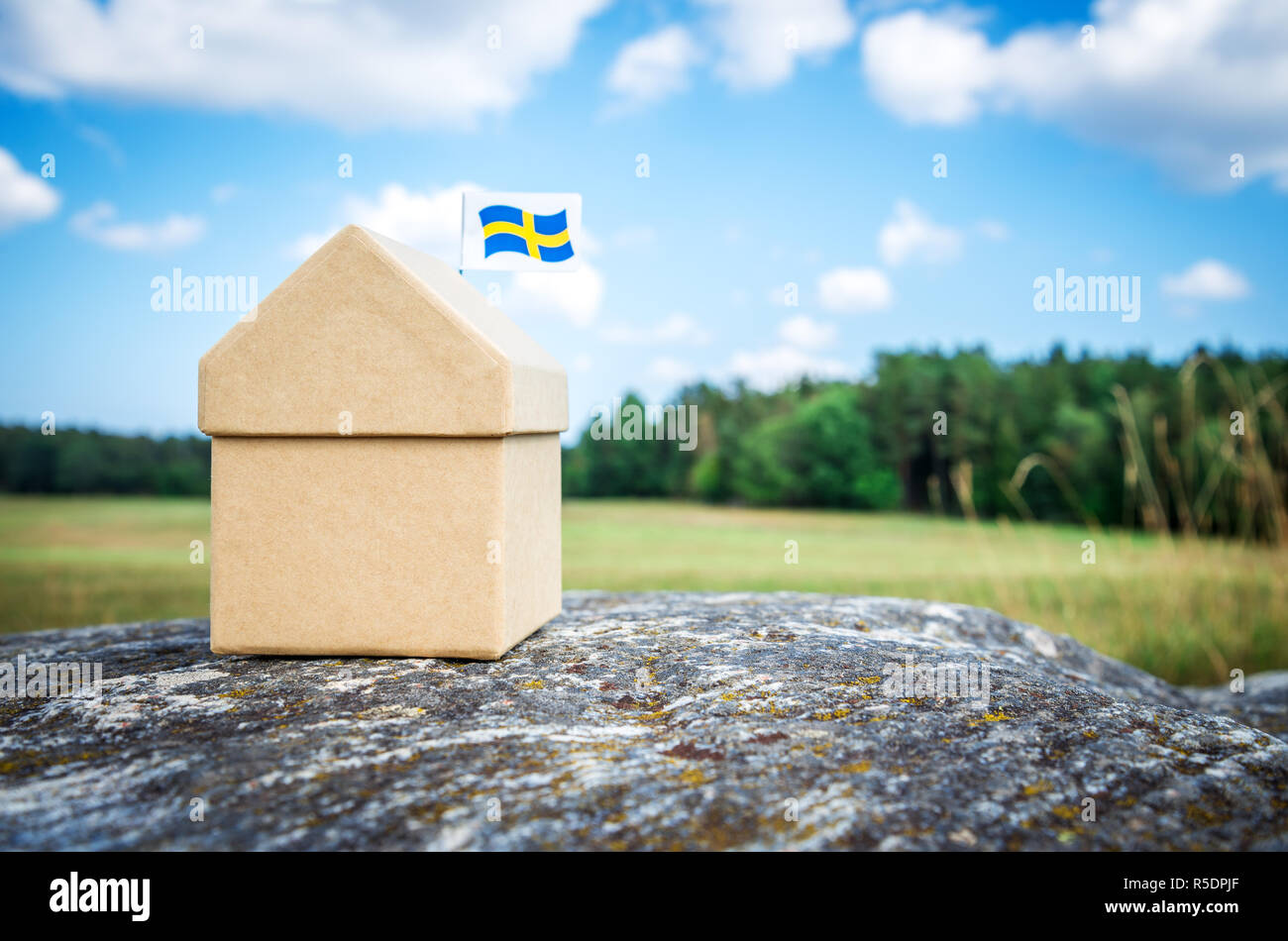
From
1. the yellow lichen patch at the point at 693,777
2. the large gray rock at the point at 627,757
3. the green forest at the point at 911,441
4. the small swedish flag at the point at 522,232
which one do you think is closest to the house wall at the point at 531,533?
the large gray rock at the point at 627,757

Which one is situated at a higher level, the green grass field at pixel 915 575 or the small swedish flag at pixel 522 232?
the small swedish flag at pixel 522 232

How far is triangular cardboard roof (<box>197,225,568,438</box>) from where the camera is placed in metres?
2.54

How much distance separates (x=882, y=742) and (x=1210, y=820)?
620 millimetres

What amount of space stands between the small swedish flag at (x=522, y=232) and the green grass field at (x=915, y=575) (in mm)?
2731

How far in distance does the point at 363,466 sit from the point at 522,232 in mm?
1169

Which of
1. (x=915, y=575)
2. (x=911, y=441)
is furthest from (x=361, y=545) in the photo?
(x=911, y=441)

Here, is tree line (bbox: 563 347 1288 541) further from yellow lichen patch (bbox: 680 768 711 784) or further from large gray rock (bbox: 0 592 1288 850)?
yellow lichen patch (bbox: 680 768 711 784)

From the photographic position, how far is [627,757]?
184 centimetres

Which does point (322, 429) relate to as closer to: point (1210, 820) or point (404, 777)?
point (404, 777)

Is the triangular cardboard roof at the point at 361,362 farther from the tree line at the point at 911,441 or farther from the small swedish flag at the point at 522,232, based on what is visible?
the tree line at the point at 911,441

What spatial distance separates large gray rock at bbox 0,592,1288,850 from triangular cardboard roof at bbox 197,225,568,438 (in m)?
0.75

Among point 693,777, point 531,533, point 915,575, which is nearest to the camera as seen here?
point 693,777

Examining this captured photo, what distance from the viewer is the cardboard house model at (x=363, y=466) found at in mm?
2561

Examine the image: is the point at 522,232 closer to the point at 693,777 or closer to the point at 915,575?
the point at 693,777
